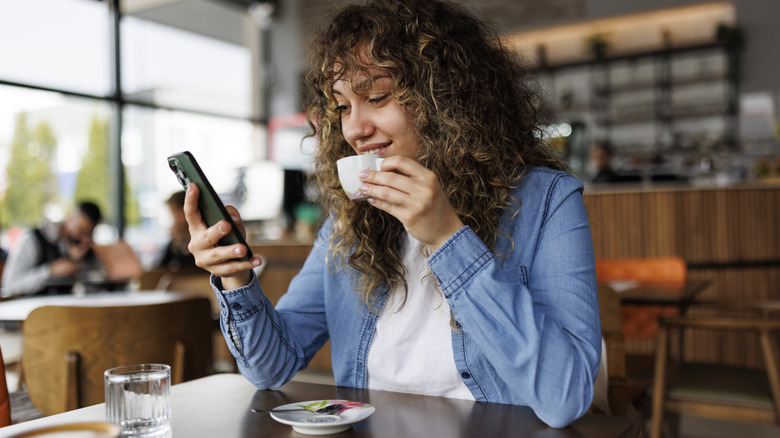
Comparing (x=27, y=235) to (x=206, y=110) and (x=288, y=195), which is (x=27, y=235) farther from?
(x=206, y=110)

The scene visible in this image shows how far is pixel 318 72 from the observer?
1362mm

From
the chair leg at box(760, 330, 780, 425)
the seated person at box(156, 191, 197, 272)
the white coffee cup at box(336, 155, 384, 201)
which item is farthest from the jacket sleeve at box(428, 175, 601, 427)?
the seated person at box(156, 191, 197, 272)

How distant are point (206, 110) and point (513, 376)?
287 inches

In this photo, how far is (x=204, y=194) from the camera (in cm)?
97

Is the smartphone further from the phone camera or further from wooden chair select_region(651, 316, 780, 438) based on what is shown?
wooden chair select_region(651, 316, 780, 438)

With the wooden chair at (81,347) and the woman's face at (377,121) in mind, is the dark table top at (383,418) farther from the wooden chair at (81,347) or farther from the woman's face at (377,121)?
the wooden chair at (81,347)

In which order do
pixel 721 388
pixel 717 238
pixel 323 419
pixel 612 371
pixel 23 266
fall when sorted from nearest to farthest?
pixel 323 419
pixel 612 371
pixel 721 388
pixel 717 238
pixel 23 266

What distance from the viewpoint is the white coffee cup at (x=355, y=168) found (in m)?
0.93

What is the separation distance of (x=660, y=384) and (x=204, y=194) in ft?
6.23

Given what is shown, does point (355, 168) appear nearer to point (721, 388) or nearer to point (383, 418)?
point (383, 418)

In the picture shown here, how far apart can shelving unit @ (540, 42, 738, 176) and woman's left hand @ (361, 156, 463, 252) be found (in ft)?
20.3

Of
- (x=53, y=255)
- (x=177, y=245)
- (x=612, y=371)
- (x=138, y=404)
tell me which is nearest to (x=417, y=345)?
(x=138, y=404)

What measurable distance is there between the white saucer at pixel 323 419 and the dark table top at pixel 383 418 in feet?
0.05

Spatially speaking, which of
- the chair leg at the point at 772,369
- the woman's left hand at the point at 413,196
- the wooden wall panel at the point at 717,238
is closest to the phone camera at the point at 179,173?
the woman's left hand at the point at 413,196
